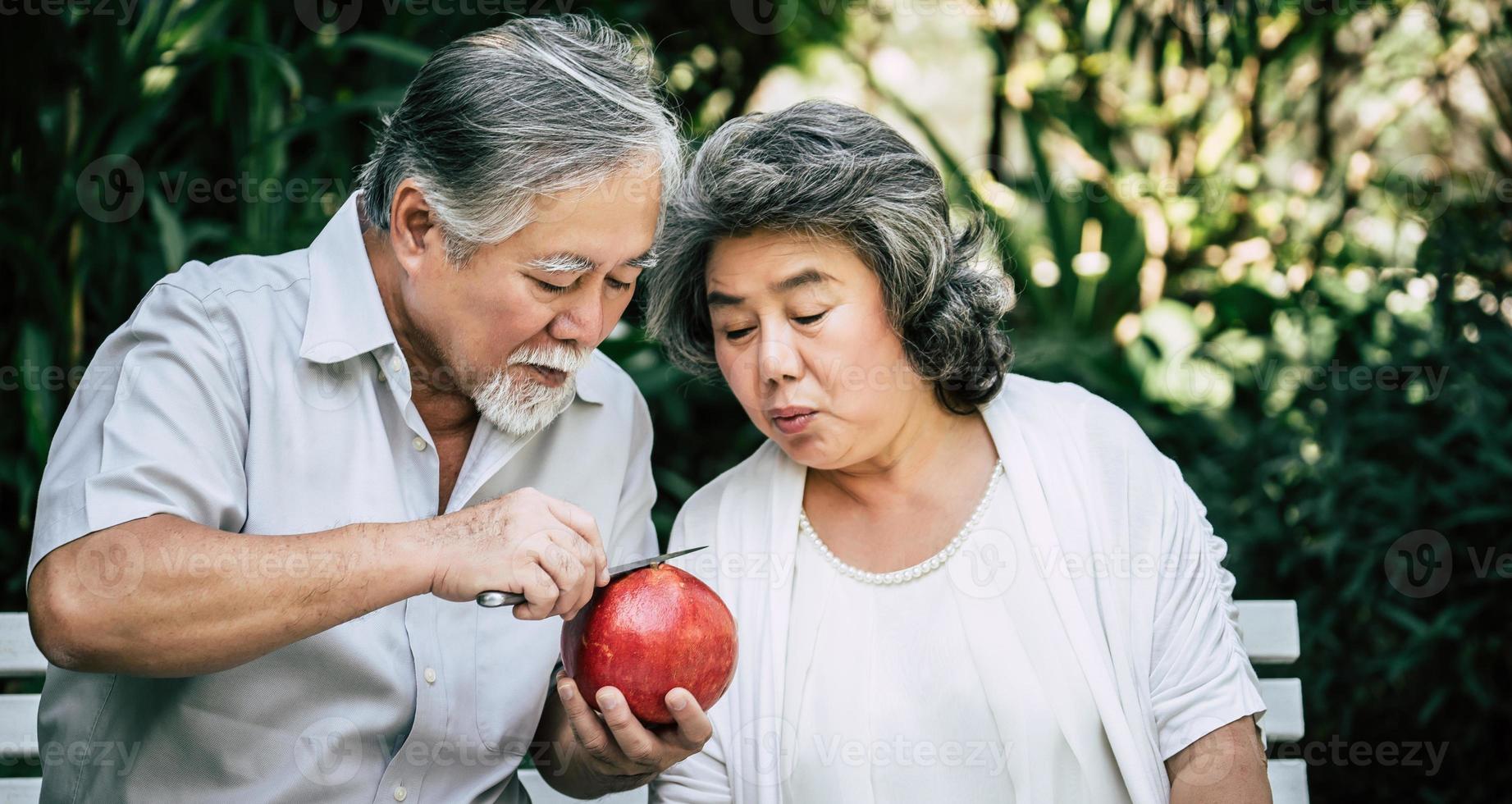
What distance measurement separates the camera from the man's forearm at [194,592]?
1684 mm

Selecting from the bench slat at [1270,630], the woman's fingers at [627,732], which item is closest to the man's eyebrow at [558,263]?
the woman's fingers at [627,732]

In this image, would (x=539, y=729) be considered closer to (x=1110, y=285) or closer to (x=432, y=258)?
(x=432, y=258)

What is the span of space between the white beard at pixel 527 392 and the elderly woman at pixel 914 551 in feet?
1.05

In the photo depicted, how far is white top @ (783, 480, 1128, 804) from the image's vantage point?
2.18 m

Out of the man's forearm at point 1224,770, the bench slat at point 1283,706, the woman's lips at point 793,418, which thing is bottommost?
the bench slat at point 1283,706

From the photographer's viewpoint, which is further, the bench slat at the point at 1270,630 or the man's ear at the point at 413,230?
the bench slat at the point at 1270,630

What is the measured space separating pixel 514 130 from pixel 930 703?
4.04 feet

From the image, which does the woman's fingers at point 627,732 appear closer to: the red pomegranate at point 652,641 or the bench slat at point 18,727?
the red pomegranate at point 652,641

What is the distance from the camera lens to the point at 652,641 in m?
1.84

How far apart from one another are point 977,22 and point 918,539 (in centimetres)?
305

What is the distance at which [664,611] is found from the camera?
1859mm

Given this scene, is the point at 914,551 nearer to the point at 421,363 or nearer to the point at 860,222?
the point at 860,222

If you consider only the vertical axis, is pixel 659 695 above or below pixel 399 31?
below

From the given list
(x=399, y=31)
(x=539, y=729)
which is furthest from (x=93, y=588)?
(x=399, y=31)
